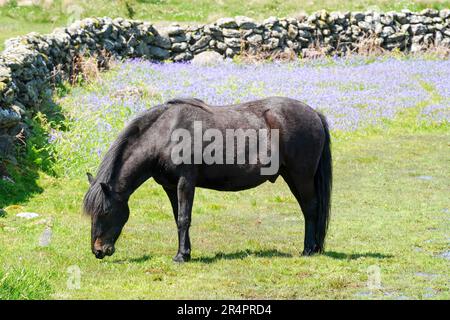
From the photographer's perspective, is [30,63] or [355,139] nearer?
[30,63]

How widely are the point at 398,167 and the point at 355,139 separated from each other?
329 cm

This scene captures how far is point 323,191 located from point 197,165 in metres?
1.92

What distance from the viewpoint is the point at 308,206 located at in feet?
38.7

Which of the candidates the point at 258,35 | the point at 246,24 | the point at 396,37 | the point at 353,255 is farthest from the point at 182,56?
the point at 353,255

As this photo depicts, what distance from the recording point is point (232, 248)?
12.2 m

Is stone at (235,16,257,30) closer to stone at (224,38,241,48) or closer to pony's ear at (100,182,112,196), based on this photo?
stone at (224,38,241,48)

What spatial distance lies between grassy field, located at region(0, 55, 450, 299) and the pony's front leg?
210 mm

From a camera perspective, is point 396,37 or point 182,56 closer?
point 182,56

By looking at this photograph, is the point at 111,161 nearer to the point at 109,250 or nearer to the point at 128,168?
the point at 128,168

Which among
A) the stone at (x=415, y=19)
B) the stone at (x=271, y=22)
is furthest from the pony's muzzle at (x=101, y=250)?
the stone at (x=415, y=19)

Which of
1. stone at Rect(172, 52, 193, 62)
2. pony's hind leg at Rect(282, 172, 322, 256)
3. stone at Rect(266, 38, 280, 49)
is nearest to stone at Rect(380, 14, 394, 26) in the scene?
stone at Rect(266, 38, 280, 49)

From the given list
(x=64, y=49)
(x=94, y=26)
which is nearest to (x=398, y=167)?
(x=64, y=49)

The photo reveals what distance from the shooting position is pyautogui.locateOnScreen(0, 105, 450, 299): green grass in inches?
384

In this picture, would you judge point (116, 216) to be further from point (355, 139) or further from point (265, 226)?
point (355, 139)
